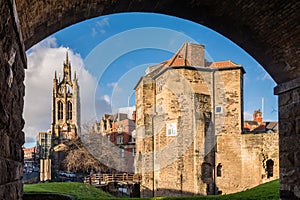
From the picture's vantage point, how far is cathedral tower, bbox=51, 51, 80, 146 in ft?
211

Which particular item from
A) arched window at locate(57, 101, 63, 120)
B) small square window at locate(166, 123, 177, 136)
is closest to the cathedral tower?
arched window at locate(57, 101, 63, 120)

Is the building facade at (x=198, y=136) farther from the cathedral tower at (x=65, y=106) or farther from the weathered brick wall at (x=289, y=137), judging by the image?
the cathedral tower at (x=65, y=106)

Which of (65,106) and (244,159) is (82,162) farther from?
(65,106)

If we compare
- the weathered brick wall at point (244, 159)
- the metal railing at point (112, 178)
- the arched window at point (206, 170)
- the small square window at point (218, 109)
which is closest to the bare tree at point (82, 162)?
the metal railing at point (112, 178)

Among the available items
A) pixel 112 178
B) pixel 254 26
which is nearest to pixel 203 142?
pixel 112 178

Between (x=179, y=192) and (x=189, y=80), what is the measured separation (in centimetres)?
951

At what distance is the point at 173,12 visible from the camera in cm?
565

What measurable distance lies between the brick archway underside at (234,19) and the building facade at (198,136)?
65.3 feet

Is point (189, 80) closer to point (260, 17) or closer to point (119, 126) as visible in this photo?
point (119, 126)

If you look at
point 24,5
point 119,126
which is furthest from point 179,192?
point 24,5

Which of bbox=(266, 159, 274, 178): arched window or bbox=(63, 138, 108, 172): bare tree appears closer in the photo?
bbox=(266, 159, 274, 178): arched window

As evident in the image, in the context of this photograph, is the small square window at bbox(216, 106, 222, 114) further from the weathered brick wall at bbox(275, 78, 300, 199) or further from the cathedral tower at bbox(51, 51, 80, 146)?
the cathedral tower at bbox(51, 51, 80, 146)

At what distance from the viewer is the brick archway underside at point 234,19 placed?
4410 millimetres

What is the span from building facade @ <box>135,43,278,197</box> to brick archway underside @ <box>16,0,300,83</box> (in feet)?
65.3
